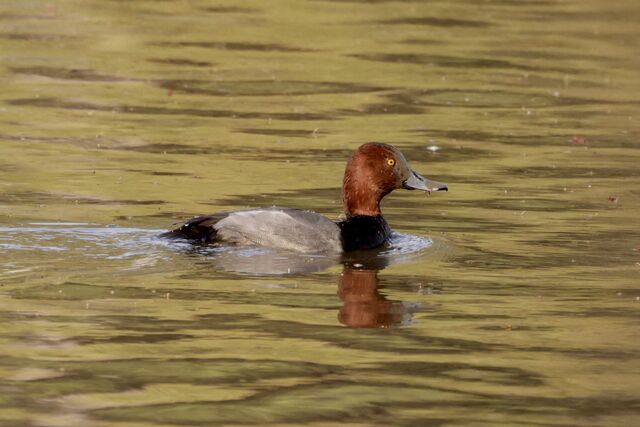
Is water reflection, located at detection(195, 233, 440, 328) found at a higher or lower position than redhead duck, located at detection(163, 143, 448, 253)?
lower

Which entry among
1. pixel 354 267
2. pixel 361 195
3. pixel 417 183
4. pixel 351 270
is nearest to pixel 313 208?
pixel 361 195

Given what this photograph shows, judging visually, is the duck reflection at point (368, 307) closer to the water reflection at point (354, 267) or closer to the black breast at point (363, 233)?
the water reflection at point (354, 267)

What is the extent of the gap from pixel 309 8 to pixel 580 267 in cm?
1294

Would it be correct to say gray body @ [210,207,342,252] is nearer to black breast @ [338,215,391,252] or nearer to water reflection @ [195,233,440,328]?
water reflection @ [195,233,440,328]

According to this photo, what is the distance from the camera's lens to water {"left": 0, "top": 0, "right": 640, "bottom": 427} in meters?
7.11

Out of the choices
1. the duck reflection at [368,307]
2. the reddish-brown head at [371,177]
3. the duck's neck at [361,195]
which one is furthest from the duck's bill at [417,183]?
the duck reflection at [368,307]

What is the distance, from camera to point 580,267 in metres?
9.72

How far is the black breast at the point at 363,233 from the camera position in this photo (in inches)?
403

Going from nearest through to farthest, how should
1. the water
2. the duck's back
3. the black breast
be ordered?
1. the water
2. the duck's back
3. the black breast

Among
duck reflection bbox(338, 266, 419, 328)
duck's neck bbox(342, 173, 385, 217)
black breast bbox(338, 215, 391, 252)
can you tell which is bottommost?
duck reflection bbox(338, 266, 419, 328)

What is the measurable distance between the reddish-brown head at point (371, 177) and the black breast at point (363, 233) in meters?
0.30

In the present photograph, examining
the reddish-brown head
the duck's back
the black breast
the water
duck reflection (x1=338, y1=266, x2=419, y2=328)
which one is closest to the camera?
the water

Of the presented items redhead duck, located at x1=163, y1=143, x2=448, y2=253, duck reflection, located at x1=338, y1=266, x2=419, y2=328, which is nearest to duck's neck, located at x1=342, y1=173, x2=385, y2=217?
redhead duck, located at x1=163, y1=143, x2=448, y2=253

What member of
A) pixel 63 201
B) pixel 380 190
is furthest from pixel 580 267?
pixel 63 201
